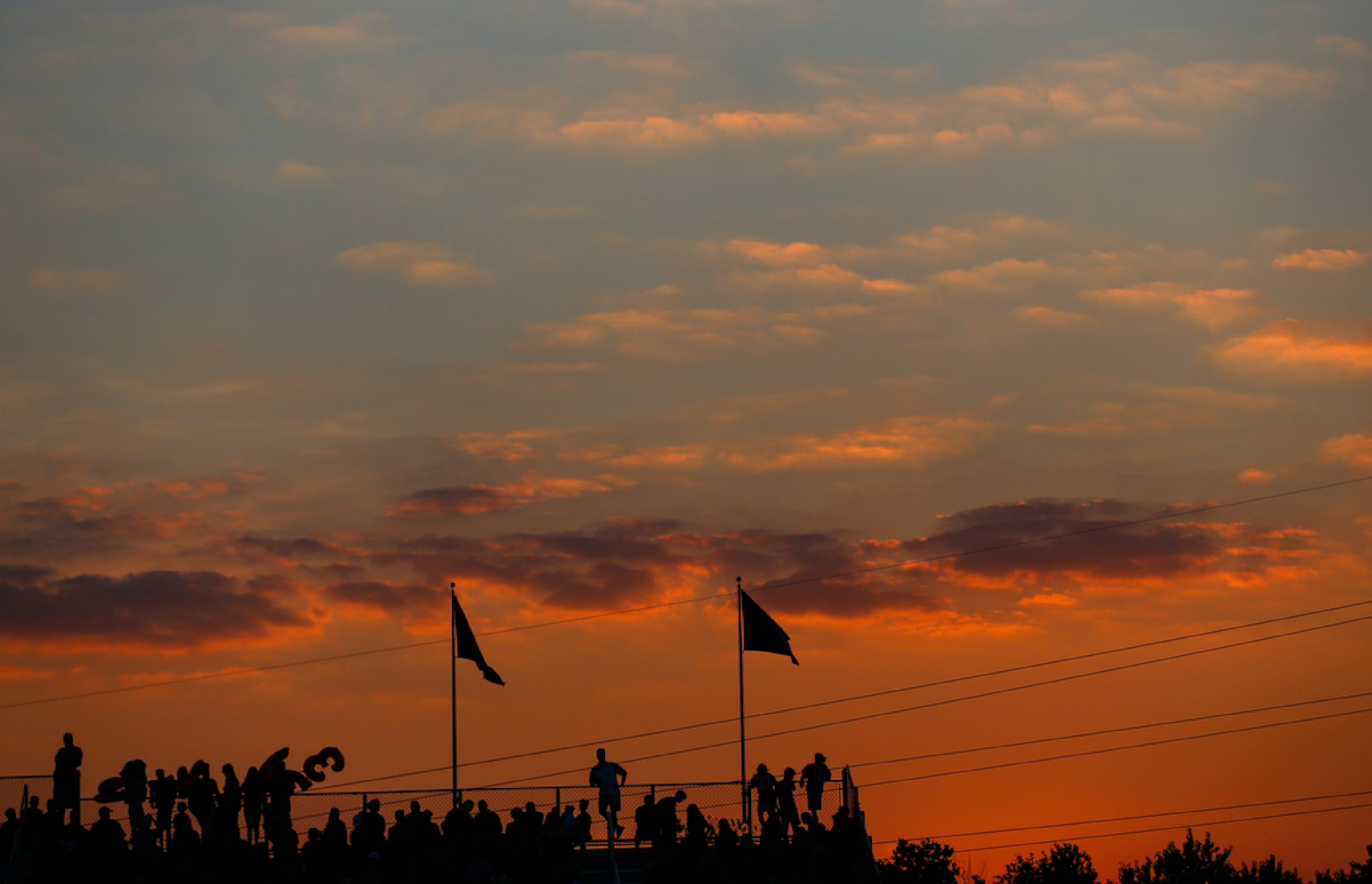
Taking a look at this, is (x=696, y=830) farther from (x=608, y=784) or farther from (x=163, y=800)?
(x=163, y=800)

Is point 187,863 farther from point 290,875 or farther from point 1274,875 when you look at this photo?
point 1274,875

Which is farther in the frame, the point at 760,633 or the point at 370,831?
the point at 760,633

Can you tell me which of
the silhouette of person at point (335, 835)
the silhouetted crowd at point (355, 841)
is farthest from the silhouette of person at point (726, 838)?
the silhouette of person at point (335, 835)

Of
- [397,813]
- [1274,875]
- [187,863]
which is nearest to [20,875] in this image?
[187,863]

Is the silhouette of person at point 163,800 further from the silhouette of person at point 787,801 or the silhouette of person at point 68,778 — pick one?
the silhouette of person at point 787,801

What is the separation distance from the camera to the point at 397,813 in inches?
1289

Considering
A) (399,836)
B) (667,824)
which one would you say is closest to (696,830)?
(667,824)

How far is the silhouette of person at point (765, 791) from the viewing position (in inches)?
1416

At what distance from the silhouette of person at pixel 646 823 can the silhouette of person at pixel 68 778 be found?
11.4m

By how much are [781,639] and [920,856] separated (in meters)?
45.3

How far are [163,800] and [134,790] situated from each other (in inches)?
24.1

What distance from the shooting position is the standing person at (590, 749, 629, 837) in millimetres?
34719

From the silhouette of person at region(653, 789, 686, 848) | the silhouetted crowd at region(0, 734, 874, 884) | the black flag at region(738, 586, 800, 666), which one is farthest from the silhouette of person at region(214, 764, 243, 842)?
the black flag at region(738, 586, 800, 666)

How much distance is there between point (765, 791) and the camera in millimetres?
36031
